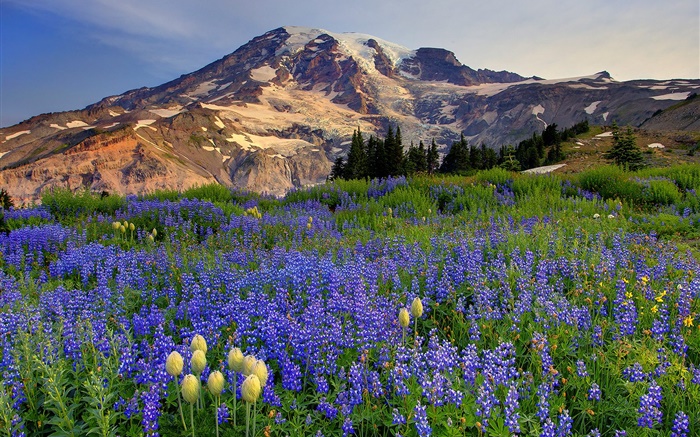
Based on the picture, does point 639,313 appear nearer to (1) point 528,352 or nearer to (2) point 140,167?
(1) point 528,352

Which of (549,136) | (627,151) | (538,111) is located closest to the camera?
(627,151)

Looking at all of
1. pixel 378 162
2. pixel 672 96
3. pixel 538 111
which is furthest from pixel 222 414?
pixel 538 111

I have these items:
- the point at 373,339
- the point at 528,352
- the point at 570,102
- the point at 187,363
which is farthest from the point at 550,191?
the point at 570,102

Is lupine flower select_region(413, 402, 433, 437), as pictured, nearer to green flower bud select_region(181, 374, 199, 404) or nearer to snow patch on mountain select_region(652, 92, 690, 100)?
green flower bud select_region(181, 374, 199, 404)

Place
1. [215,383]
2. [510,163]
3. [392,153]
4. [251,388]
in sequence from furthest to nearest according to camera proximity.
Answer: [392,153] < [510,163] < [215,383] < [251,388]

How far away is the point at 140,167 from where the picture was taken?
396ft

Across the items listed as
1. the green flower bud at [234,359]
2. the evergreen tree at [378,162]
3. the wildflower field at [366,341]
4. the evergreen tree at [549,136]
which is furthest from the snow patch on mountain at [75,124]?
the green flower bud at [234,359]

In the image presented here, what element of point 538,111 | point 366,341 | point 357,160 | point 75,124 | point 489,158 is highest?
point 75,124

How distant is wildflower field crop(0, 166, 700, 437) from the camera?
2258 millimetres

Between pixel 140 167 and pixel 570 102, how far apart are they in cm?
17372

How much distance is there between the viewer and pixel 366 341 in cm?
286

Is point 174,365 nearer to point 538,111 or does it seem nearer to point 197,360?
point 197,360

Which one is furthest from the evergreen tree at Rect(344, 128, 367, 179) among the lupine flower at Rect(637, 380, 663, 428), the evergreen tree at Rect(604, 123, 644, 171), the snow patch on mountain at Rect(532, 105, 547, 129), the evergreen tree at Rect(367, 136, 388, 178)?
the snow patch on mountain at Rect(532, 105, 547, 129)


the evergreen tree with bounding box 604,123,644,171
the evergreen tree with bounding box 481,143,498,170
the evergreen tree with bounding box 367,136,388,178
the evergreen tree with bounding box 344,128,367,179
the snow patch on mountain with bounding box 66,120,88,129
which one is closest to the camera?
the evergreen tree with bounding box 604,123,644,171
